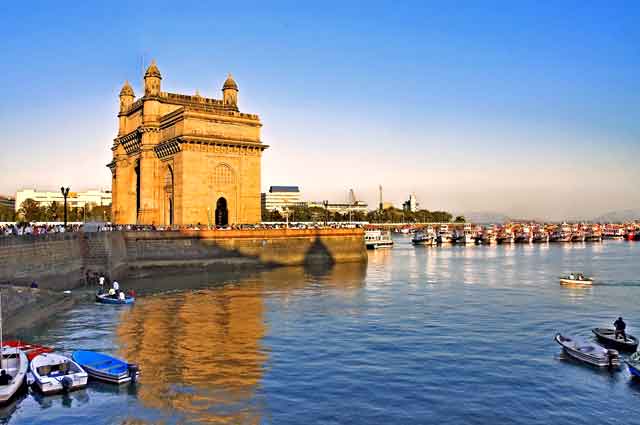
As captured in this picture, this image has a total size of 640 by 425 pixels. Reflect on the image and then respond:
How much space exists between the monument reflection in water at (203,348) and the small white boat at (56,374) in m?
2.38

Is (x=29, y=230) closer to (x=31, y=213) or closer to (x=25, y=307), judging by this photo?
(x=25, y=307)

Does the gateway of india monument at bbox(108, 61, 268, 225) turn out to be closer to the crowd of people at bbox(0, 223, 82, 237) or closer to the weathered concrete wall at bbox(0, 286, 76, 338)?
the crowd of people at bbox(0, 223, 82, 237)

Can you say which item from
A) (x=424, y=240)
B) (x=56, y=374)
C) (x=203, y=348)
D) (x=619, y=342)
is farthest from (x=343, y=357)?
(x=424, y=240)

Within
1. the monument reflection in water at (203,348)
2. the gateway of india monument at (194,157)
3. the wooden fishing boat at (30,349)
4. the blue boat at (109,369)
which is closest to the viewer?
the monument reflection in water at (203,348)

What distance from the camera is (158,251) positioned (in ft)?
191

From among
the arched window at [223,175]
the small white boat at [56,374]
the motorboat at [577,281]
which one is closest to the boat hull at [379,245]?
the arched window at [223,175]

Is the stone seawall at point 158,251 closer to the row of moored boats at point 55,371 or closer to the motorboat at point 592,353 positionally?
the row of moored boats at point 55,371

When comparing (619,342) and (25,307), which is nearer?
→ (619,342)

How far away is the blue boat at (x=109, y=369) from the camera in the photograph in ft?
72.5

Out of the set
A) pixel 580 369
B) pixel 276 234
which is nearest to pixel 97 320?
pixel 580 369

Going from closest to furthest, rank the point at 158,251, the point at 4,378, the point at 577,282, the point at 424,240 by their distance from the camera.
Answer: the point at 4,378
the point at 577,282
the point at 158,251
the point at 424,240

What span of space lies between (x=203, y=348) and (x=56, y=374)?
7.17 m

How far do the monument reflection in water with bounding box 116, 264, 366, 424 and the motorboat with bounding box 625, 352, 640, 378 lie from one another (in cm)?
1468

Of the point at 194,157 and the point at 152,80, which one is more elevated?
the point at 152,80
